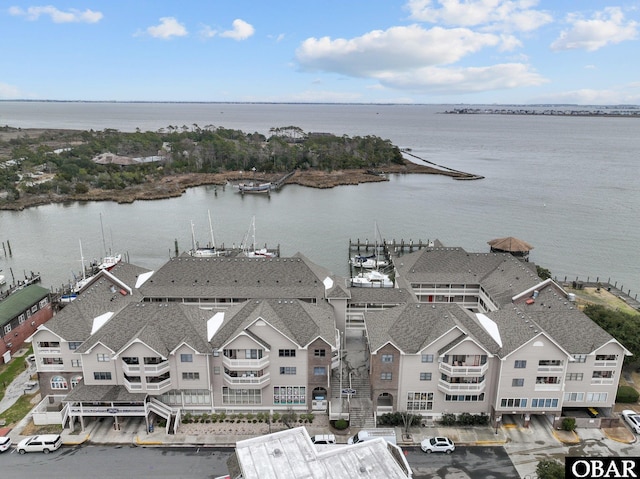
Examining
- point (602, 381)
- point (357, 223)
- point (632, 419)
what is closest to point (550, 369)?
point (602, 381)

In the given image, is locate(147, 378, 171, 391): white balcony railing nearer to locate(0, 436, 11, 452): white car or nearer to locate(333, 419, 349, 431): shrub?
locate(0, 436, 11, 452): white car

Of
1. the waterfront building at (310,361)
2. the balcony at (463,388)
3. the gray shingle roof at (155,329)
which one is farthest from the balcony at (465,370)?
the gray shingle roof at (155,329)

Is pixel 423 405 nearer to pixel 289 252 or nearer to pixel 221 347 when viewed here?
pixel 221 347

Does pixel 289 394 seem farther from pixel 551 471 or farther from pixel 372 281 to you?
pixel 372 281

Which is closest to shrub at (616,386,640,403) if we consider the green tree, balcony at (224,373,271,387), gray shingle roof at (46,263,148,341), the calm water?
the green tree

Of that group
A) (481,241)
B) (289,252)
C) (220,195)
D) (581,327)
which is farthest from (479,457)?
(220,195)

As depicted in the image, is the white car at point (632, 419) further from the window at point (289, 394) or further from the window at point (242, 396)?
the window at point (242, 396)
